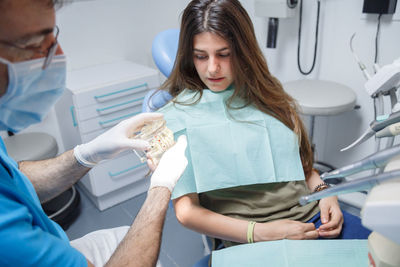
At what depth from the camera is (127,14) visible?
2.63 metres

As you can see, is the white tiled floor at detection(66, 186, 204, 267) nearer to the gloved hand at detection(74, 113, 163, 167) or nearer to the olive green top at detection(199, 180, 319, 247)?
the olive green top at detection(199, 180, 319, 247)

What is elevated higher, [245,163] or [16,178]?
[16,178]

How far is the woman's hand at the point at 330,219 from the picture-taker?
1.12m

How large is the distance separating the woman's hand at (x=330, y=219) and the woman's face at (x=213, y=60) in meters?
0.56

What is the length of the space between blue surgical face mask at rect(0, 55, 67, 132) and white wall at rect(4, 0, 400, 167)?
1641 millimetres

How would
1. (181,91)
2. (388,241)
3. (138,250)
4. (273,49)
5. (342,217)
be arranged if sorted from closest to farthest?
(388,241) < (138,250) < (342,217) < (181,91) < (273,49)

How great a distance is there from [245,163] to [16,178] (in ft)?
2.32

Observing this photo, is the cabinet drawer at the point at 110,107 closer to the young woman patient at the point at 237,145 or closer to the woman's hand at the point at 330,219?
the young woman patient at the point at 237,145

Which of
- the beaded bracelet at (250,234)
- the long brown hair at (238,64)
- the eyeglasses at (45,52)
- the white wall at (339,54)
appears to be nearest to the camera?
the eyeglasses at (45,52)

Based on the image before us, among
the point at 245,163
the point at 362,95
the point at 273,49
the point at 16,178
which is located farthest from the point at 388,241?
the point at 273,49

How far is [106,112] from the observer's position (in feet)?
6.95

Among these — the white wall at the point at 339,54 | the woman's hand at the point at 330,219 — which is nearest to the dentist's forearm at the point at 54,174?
the woman's hand at the point at 330,219

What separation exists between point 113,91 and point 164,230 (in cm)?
92

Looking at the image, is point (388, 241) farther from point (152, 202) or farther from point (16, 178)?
point (16, 178)
